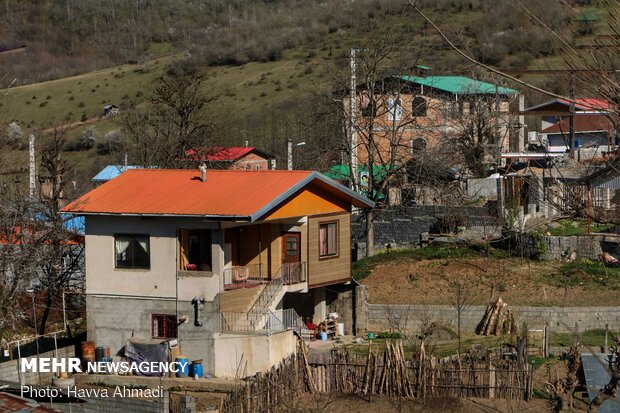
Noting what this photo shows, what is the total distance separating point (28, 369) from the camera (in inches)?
910

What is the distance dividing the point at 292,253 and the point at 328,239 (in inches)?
48.4

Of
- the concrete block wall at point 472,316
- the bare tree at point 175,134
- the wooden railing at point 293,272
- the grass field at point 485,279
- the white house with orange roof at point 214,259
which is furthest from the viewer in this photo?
the bare tree at point 175,134

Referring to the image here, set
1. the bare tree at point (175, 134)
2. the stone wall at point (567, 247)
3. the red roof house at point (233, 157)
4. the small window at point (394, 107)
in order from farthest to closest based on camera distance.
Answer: the red roof house at point (233, 157) → the bare tree at point (175, 134) → the small window at point (394, 107) → the stone wall at point (567, 247)

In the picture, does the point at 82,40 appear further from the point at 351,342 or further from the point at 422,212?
the point at 351,342

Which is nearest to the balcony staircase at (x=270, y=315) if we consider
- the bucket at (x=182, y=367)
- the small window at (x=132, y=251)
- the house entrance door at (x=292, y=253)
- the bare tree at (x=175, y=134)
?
the house entrance door at (x=292, y=253)

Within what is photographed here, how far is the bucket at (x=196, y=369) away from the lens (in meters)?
23.5

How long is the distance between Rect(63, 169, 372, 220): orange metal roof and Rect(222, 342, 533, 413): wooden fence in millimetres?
4238

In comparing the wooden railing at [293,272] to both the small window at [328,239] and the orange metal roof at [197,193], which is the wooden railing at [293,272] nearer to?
the small window at [328,239]

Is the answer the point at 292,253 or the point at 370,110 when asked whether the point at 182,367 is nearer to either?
the point at 292,253

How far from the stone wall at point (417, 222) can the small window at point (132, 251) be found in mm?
10898

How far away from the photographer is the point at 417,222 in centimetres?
3525

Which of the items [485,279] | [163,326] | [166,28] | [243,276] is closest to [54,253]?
[163,326]

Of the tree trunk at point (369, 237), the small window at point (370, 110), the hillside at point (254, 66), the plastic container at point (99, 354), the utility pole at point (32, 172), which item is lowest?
the plastic container at point (99, 354)

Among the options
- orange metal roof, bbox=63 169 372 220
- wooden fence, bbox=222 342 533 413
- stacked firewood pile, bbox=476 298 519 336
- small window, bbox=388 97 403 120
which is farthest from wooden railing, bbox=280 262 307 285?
small window, bbox=388 97 403 120
